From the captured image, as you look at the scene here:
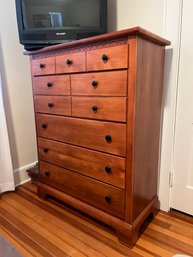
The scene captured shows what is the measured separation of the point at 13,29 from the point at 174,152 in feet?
5.81

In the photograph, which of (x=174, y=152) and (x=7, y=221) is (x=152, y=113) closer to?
(x=174, y=152)

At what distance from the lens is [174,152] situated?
4.89 feet

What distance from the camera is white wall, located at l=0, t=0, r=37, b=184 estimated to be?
1.80 meters

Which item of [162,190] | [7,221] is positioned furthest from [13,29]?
[162,190]

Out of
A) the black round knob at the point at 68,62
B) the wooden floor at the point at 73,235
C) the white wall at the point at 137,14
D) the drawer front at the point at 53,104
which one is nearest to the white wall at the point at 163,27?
the white wall at the point at 137,14

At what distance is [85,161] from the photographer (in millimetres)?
1374

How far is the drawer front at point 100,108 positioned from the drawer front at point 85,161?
241 millimetres

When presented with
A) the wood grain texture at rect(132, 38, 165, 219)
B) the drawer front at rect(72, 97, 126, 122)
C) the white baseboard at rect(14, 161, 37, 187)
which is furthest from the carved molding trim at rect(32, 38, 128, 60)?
the white baseboard at rect(14, 161, 37, 187)

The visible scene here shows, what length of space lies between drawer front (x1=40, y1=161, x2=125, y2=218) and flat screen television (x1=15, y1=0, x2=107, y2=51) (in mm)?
1025

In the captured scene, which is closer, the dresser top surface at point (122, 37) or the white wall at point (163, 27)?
the dresser top surface at point (122, 37)

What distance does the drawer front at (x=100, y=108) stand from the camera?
1123 mm

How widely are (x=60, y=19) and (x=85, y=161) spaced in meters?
1.08

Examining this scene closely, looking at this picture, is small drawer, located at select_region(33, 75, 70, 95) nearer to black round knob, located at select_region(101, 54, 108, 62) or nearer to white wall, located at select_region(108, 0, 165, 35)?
black round knob, located at select_region(101, 54, 108, 62)

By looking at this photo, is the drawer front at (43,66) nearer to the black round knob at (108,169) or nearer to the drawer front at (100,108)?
the drawer front at (100,108)
